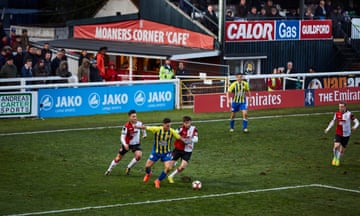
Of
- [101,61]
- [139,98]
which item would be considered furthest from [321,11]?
[139,98]

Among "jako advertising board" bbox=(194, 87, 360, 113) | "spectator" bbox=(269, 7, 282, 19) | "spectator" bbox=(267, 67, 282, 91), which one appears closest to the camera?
"jako advertising board" bbox=(194, 87, 360, 113)

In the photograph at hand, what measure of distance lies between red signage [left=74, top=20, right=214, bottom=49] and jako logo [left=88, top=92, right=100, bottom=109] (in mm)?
9446

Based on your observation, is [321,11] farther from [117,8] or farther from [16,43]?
[16,43]

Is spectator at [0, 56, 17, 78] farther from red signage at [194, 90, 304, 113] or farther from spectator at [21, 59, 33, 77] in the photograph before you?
red signage at [194, 90, 304, 113]

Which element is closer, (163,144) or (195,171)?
(163,144)

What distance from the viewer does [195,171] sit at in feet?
78.3

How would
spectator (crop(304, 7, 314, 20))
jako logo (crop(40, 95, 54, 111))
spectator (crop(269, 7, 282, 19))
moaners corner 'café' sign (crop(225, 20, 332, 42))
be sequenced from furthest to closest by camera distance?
spectator (crop(304, 7, 314, 20)) → spectator (crop(269, 7, 282, 19)) → moaners corner 'café' sign (crop(225, 20, 332, 42)) → jako logo (crop(40, 95, 54, 111))

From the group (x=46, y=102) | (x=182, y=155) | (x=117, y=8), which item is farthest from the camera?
(x=117, y=8)

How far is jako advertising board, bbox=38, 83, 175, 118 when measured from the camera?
32844 mm

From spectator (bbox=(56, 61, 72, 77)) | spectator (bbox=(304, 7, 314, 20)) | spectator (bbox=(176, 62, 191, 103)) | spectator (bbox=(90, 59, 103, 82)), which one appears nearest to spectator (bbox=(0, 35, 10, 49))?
spectator (bbox=(56, 61, 72, 77))

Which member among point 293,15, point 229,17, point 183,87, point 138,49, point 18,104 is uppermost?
point 293,15

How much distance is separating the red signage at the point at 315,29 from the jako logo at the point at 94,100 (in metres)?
14.4

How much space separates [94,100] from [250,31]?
11.4m

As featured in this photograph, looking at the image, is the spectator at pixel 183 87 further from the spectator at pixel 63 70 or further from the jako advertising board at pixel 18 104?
the jako advertising board at pixel 18 104
